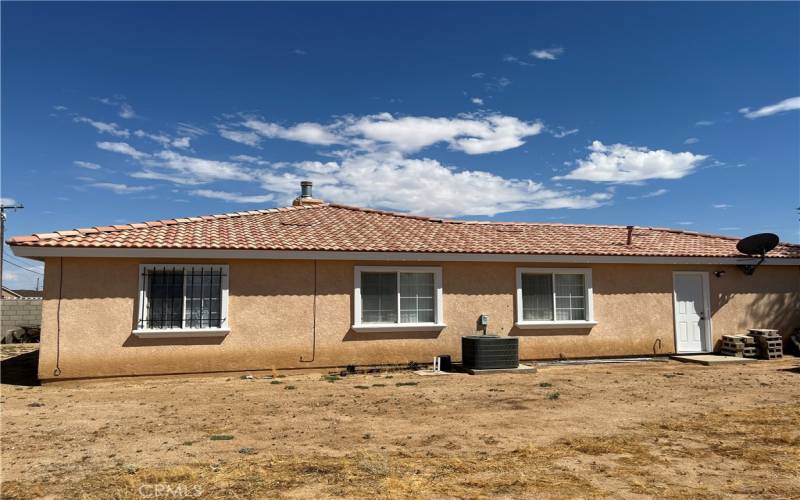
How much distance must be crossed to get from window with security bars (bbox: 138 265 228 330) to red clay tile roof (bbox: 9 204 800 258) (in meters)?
0.60

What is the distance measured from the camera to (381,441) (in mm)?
7125

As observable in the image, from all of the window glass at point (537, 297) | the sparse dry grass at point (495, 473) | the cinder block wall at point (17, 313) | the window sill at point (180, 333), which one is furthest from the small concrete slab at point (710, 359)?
the cinder block wall at point (17, 313)

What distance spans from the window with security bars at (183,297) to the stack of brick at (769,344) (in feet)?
45.0

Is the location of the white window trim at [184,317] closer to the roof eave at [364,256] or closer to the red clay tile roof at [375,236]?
the roof eave at [364,256]

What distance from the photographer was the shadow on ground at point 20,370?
11.7m

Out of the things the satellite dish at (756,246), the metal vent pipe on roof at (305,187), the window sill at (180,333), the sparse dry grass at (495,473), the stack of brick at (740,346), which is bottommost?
the sparse dry grass at (495,473)

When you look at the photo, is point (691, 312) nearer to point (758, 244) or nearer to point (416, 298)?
point (758, 244)

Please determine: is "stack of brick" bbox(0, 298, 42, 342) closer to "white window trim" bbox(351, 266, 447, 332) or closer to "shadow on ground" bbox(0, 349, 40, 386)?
"shadow on ground" bbox(0, 349, 40, 386)

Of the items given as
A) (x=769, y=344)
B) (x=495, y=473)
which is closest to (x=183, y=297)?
(x=495, y=473)

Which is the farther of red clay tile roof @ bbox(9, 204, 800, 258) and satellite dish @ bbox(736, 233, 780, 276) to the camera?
satellite dish @ bbox(736, 233, 780, 276)

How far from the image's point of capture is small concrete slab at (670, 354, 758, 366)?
14344mm

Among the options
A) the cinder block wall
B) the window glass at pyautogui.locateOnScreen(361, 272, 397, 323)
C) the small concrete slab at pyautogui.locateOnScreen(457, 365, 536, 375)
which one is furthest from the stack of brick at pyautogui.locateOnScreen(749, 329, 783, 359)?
the cinder block wall

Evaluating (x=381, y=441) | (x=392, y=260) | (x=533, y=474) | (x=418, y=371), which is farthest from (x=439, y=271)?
(x=533, y=474)

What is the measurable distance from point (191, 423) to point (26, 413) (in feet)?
9.19
